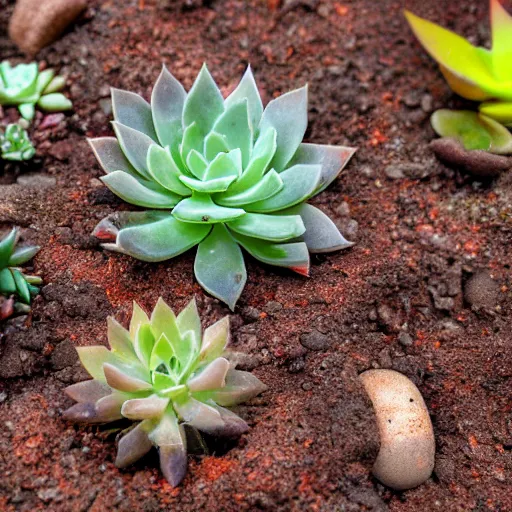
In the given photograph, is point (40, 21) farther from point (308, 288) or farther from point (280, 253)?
point (308, 288)

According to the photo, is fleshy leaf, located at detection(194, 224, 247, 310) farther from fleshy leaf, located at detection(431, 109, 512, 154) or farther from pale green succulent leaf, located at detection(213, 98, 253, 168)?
fleshy leaf, located at detection(431, 109, 512, 154)

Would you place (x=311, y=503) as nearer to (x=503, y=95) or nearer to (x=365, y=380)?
(x=365, y=380)

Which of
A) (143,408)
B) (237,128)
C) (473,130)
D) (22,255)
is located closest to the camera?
(143,408)

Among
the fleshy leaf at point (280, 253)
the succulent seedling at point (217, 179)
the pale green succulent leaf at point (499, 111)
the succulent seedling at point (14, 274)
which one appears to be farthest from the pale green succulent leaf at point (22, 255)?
the pale green succulent leaf at point (499, 111)

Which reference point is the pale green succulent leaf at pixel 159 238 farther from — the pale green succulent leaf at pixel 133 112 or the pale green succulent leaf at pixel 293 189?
the pale green succulent leaf at pixel 133 112

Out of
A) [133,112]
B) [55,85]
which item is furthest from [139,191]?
[55,85]
